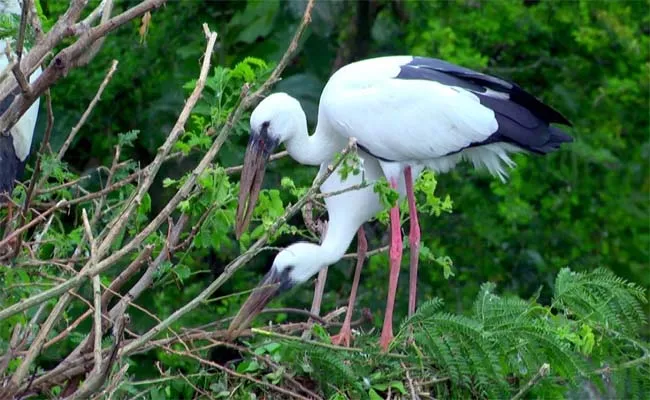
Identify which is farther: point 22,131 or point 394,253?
point 22,131

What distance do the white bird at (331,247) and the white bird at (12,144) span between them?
0.90m

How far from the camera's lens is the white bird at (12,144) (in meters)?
5.60

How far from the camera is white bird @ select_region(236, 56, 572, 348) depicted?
18.7 feet

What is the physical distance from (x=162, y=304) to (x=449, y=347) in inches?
128

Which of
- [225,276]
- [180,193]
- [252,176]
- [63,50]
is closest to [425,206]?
[252,176]

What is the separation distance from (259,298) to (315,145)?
28.2 inches

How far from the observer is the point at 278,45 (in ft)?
26.8

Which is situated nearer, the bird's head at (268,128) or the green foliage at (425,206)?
the green foliage at (425,206)

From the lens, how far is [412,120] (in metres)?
5.82

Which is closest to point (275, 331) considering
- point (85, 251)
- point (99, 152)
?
point (85, 251)

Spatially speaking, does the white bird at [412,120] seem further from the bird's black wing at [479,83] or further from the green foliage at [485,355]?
the green foliage at [485,355]

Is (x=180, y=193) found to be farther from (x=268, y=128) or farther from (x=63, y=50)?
(x=268, y=128)

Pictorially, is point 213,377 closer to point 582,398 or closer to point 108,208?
point 108,208

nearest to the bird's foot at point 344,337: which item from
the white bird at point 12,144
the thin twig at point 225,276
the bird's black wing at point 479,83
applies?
the bird's black wing at point 479,83
